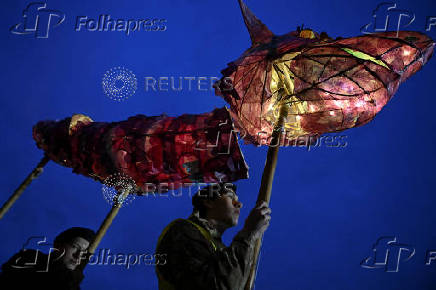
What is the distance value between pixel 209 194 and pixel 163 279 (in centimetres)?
76

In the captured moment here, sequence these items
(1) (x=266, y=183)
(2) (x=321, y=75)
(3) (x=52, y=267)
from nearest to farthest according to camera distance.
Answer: (1) (x=266, y=183), (2) (x=321, y=75), (3) (x=52, y=267)

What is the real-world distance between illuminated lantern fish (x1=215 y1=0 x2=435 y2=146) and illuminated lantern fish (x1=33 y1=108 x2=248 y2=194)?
29 centimetres

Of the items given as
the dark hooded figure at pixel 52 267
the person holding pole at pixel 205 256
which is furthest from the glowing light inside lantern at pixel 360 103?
the dark hooded figure at pixel 52 267

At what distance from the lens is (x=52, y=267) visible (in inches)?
108

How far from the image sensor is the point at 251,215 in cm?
196

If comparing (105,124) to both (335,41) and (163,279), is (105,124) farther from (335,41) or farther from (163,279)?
(335,41)
